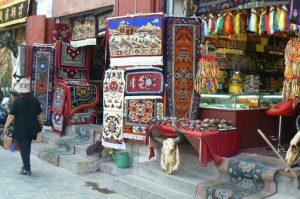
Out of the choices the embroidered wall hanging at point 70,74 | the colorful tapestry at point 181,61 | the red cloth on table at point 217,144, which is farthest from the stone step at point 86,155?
the red cloth on table at point 217,144

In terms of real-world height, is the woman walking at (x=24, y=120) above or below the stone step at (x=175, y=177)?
above

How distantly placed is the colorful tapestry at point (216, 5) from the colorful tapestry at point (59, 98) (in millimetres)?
3962

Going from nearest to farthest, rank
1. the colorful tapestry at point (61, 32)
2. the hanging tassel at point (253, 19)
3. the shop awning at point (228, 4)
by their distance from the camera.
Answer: the shop awning at point (228, 4)
the hanging tassel at point (253, 19)
the colorful tapestry at point (61, 32)

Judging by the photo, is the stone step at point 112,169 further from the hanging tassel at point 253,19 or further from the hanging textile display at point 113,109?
the hanging tassel at point 253,19

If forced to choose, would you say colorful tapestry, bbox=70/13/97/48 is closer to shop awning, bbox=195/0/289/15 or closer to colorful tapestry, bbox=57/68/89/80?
colorful tapestry, bbox=57/68/89/80

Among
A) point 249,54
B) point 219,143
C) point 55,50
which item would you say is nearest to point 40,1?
point 55,50

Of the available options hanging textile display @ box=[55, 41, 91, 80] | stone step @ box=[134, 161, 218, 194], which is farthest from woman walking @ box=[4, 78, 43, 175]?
hanging textile display @ box=[55, 41, 91, 80]

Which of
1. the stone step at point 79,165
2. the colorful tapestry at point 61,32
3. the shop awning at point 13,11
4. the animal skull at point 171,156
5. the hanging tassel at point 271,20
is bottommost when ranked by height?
the stone step at point 79,165

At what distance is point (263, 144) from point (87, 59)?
195 inches

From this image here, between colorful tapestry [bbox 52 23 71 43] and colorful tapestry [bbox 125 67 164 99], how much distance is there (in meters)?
3.54

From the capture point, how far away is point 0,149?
9.59 m

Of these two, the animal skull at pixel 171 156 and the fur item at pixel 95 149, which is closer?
the animal skull at pixel 171 156

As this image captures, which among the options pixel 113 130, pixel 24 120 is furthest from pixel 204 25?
pixel 24 120

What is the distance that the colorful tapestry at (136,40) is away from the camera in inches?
265
